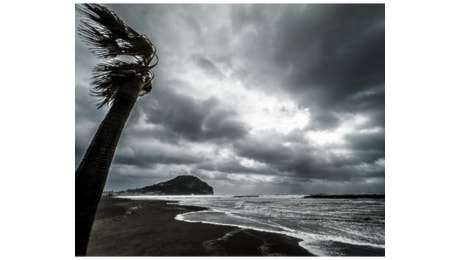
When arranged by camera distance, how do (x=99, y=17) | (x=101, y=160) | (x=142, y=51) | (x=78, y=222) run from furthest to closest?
(x=142, y=51) < (x=99, y=17) < (x=101, y=160) < (x=78, y=222)

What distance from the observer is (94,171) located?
252cm

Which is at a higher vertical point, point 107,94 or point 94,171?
point 107,94

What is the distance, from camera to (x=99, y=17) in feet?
9.23

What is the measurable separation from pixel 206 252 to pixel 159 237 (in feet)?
10.3

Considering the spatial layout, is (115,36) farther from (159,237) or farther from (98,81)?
(159,237)

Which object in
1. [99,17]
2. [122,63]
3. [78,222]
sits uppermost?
[99,17]

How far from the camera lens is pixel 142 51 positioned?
3088 mm

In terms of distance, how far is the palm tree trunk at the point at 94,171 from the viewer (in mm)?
2432

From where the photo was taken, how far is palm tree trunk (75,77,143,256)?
2432 millimetres

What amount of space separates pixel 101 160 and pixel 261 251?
6.53 meters

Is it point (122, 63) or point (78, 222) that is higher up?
point (122, 63)

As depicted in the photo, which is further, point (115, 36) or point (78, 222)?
point (115, 36)
